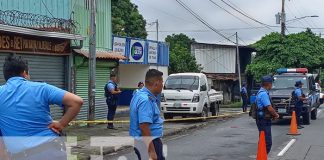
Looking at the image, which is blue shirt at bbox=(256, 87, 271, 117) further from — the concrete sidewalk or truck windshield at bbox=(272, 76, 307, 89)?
truck windshield at bbox=(272, 76, 307, 89)

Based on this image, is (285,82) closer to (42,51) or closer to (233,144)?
(233,144)

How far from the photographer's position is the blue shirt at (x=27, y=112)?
4.55m

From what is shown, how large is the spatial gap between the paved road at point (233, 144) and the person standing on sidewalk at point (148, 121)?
5364 mm

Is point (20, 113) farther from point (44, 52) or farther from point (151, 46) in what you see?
point (151, 46)

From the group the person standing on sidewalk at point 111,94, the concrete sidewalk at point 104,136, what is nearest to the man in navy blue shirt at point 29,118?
the concrete sidewalk at point 104,136

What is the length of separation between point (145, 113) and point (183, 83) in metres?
15.3

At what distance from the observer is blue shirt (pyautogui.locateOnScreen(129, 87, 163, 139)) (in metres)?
5.78

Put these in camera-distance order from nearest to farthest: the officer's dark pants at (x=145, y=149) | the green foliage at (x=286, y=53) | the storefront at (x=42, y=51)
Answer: the officer's dark pants at (x=145, y=149) < the storefront at (x=42, y=51) < the green foliage at (x=286, y=53)

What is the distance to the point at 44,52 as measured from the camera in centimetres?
1664

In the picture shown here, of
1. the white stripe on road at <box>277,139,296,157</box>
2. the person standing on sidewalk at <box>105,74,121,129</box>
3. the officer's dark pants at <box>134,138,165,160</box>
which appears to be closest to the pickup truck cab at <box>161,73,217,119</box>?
the person standing on sidewalk at <box>105,74,121,129</box>

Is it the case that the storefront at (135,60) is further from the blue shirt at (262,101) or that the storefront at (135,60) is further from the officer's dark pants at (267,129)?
the officer's dark pants at (267,129)

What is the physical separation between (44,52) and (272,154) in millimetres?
8234

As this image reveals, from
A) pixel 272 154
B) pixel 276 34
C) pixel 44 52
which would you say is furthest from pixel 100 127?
pixel 276 34

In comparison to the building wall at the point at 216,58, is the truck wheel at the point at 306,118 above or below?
below
